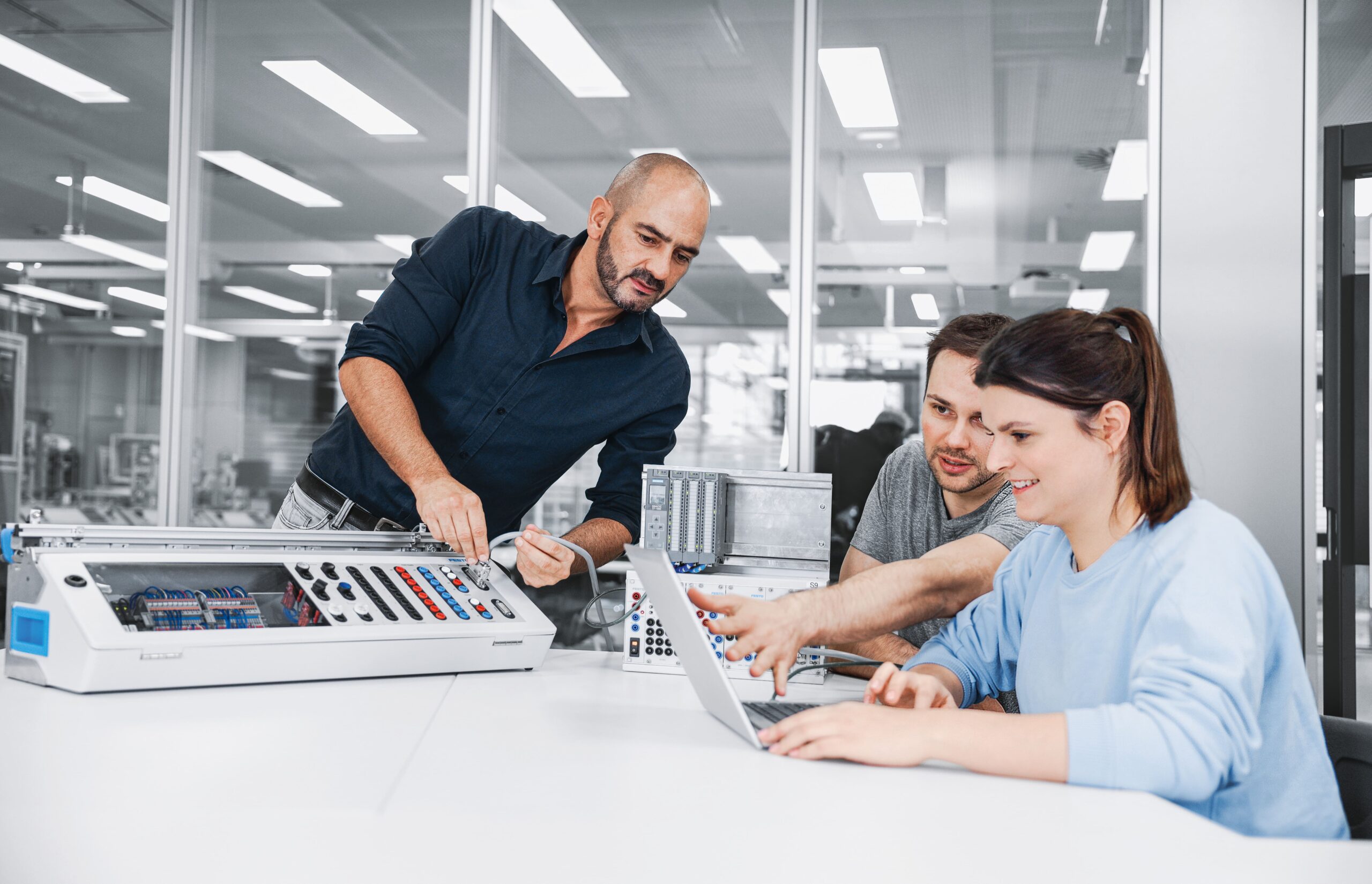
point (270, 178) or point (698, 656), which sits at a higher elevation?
point (270, 178)

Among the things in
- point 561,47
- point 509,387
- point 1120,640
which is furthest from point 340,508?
point 561,47

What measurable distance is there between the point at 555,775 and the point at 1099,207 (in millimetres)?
4189

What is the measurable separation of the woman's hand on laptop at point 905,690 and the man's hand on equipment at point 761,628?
0.33ft

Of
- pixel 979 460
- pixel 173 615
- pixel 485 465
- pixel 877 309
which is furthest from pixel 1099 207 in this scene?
pixel 173 615

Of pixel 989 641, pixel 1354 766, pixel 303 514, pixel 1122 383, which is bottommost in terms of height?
pixel 1354 766

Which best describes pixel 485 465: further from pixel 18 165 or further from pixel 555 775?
pixel 18 165

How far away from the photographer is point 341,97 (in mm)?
3926

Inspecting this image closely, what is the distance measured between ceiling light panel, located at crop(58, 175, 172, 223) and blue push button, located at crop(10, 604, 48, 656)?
2.42 m

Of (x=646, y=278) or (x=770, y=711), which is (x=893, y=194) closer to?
(x=646, y=278)

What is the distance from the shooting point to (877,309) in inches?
162

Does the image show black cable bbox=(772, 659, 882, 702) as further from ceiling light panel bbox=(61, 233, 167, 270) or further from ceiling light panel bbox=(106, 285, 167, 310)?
ceiling light panel bbox=(61, 233, 167, 270)

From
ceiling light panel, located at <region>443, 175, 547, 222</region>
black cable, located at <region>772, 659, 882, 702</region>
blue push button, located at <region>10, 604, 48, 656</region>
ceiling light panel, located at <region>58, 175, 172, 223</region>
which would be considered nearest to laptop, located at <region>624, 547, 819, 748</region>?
black cable, located at <region>772, 659, 882, 702</region>

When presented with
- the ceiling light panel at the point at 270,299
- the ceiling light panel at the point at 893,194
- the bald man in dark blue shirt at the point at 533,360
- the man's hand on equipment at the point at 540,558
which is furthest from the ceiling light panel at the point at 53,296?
the man's hand on equipment at the point at 540,558

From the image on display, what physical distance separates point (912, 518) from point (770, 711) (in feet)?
2.39
